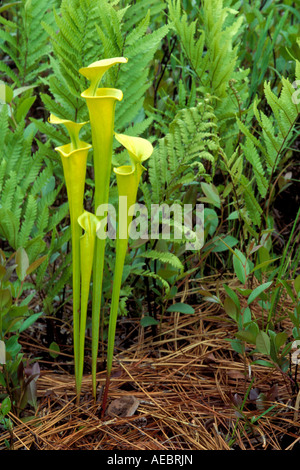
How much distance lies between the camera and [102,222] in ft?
3.54

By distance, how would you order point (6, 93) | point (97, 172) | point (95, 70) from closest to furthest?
point (95, 70), point (97, 172), point (6, 93)

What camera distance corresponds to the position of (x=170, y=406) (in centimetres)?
126

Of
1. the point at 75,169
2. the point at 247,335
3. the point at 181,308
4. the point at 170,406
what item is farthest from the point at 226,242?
the point at 75,169

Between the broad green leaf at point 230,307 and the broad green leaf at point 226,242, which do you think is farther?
the broad green leaf at point 226,242

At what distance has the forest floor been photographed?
119cm

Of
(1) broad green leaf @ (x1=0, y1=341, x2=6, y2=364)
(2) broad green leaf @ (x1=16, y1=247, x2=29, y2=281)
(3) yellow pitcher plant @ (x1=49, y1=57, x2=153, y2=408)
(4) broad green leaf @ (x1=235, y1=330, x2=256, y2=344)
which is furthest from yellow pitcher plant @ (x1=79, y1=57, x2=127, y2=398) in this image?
(4) broad green leaf @ (x1=235, y1=330, x2=256, y2=344)

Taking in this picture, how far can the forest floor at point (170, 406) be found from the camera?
1.19 metres

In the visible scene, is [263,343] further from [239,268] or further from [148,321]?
[148,321]

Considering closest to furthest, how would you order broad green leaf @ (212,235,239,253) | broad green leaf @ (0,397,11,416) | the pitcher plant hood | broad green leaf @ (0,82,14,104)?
1. the pitcher plant hood
2. broad green leaf @ (0,397,11,416)
3. broad green leaf @ (0,82,14,104)
4. broad green leaf @ (212,235,239,253)

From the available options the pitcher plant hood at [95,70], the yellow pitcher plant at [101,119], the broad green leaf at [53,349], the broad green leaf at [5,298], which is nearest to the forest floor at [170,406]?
the broad green leaf at [53,349]

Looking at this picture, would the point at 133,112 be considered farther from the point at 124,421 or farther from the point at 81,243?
the point at 124,421

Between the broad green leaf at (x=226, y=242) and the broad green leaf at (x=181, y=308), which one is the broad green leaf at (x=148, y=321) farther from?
the broad green leaf at (x=226, y=242)

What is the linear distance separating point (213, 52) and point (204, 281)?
29.5 inches

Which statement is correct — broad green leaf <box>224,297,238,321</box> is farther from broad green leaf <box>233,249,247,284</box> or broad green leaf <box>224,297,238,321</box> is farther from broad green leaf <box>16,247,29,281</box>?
broad green leaf <box>16,247,29,281</box>
